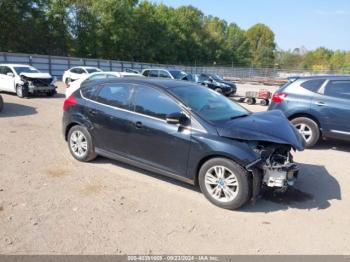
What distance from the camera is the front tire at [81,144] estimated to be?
602 cm

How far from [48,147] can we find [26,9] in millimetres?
42272

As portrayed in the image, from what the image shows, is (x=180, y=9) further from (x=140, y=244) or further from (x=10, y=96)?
(x=140, y=244)

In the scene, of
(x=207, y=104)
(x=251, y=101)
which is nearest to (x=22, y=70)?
(x=251, y=101)

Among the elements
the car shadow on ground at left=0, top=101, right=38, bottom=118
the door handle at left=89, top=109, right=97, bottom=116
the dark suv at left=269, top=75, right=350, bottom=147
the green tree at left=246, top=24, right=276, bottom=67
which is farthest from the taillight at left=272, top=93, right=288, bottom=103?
the green tree at left=246, top=24, right=276, bottom=67

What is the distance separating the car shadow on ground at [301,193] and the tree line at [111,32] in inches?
1684

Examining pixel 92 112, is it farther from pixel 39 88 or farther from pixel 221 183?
pixel 39 88

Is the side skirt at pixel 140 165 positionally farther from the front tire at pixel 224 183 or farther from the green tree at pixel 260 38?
the green tree at pixel 260 38

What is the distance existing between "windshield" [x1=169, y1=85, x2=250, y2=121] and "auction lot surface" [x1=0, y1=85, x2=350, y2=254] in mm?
1206

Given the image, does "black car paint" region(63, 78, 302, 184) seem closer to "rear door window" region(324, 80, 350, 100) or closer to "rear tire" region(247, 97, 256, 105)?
"rear door window" region(324, 80, 350, 100)

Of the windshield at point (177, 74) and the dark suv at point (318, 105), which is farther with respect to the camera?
the windshield at point (177, 74)

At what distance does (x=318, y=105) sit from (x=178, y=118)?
443 centimetres

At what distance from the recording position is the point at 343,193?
5.29m

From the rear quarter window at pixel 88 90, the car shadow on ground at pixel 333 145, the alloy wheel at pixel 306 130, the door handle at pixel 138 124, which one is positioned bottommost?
the car shadow on ground at pixel 333 145

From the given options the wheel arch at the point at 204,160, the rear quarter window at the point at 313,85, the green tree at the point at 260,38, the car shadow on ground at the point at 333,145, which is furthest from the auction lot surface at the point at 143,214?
the green tree at the point at 260,38
